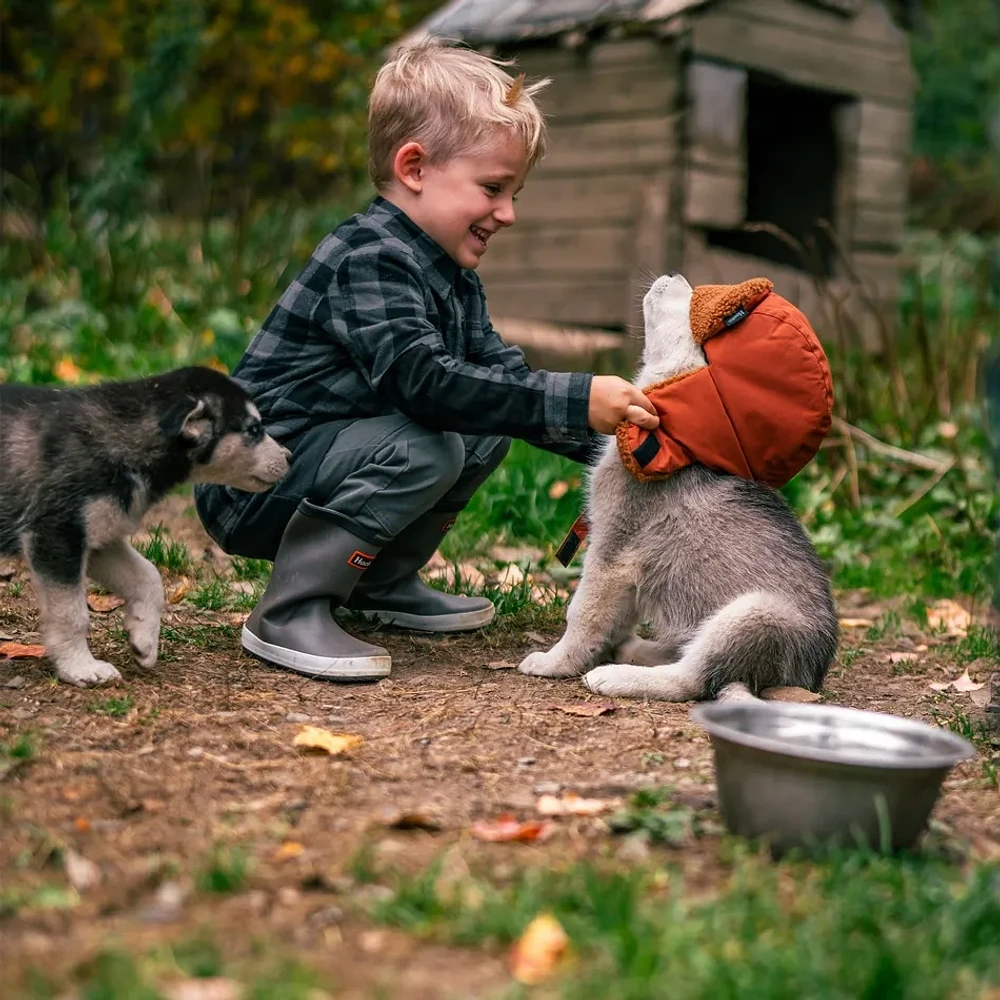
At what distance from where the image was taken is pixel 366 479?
12.8 ft

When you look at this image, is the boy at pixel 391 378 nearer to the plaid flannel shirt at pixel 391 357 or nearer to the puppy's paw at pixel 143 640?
the plaid flannel shirt at pixel 391 357

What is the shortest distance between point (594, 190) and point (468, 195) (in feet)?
13.0

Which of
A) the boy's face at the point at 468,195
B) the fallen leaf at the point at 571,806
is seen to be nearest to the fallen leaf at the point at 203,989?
the fallen leaf at the point at 571,806

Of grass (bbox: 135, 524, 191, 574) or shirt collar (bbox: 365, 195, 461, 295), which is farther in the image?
grass (bbox: 135, 524, 191, 574)

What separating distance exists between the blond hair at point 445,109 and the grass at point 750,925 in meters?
2.42

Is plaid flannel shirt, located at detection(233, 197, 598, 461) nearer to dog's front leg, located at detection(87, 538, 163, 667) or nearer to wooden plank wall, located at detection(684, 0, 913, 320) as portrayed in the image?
dog's front leg, located at detection(87, 538, 163, 667)

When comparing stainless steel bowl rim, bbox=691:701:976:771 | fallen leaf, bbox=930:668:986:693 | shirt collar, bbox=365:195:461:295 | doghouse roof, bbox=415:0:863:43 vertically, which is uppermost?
doghouse roof, bbox=415:0:863:43

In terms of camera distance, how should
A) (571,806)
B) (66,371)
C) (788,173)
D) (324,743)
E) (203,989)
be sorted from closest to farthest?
(203,989) → (571,806) → (324,743) → (66,371) → (788,173)

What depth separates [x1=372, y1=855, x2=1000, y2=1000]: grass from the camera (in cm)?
191

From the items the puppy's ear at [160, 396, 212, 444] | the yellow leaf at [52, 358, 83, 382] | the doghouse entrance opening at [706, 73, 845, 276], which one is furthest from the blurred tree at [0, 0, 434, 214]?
the puppy's ear at [160, 396, 212, 444]

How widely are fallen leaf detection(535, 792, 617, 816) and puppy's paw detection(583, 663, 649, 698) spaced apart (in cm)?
93

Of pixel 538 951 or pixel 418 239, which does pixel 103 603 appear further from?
pixel 538 951

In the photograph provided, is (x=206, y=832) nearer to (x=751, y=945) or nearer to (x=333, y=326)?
(x=751, y=945)

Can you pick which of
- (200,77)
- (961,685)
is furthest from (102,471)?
(200,77)
